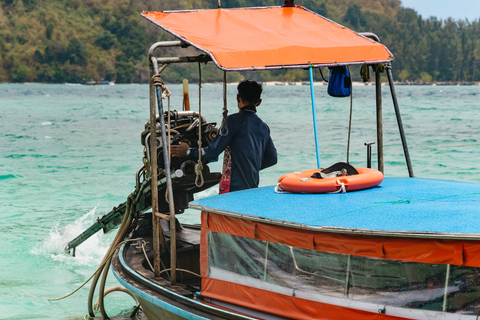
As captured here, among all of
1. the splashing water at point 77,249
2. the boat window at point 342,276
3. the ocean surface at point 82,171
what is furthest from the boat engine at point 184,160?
the splashing water at point 77,249

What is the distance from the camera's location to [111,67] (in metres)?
132

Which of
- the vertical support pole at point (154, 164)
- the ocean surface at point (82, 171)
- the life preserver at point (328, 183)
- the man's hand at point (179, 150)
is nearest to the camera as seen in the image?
the life preserver at point (328, 183)

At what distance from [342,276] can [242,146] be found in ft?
5.52

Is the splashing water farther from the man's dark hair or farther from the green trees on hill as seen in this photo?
the green trees on hill

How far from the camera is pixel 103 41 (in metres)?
129

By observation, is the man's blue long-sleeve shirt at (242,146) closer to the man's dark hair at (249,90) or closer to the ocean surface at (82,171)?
the man's dark hair at (249,90)

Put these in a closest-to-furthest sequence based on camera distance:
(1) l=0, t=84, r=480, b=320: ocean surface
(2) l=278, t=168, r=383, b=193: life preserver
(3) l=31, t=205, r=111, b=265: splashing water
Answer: (2) l=278, t=168, r=383, b=193: life preserver
(1) l=0, t=84, r=480, b=320: ocean surface
(3) l=31, t=205, r=111, b=265: splashing water

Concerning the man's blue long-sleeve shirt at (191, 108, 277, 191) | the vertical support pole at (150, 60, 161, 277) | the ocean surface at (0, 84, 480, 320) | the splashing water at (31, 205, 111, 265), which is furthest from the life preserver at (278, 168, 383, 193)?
the splashing water at (31, 205, 111, 265)

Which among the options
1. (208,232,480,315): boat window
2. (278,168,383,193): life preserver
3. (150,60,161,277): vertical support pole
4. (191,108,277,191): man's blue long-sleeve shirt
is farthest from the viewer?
(191,108,277,191): man's blue long-sleeve shirt

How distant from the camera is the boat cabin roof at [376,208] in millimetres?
3686

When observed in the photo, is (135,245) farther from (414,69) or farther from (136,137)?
(414,69)

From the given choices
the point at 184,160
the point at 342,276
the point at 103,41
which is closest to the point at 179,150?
the point at 184,160

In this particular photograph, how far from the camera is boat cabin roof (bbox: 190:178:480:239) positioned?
3.69 meters

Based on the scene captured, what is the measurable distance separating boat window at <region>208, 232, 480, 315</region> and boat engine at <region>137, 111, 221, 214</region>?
112 centimetres
